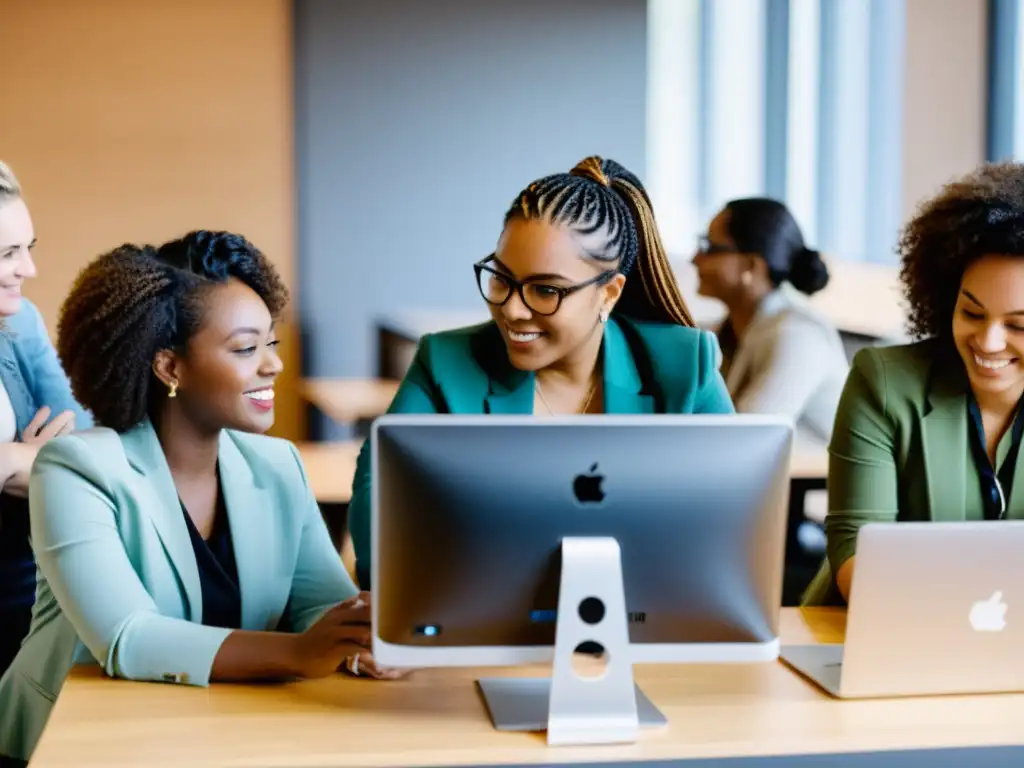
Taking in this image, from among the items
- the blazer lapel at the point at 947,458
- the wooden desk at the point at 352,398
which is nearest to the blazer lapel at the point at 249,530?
the blazer lapel at the point at 947,458

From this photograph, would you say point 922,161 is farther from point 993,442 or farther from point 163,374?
point 163,374

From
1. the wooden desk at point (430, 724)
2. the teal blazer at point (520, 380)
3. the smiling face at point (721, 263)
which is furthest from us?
the smiling face at point (721, 263)

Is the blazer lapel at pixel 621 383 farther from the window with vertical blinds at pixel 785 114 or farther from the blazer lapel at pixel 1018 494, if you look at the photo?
the window with vertical blinds at pixel 785 114

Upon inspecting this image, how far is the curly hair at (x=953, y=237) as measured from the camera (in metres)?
2.14

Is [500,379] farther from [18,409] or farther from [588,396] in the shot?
[18,409]

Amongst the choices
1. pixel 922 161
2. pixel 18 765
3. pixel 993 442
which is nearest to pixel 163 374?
pixel 18 765

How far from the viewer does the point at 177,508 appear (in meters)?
1.86

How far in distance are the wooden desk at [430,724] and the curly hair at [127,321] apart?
39 cm

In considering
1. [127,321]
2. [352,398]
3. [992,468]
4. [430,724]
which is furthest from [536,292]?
[352,398]

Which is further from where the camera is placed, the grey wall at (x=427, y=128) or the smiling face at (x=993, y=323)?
the grey wall at (x=427, y=128)

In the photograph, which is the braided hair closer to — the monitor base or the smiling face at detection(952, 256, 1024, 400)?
the smiling face at detection(952, 256, 1024, 400)

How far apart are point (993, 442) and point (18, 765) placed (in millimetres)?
1581

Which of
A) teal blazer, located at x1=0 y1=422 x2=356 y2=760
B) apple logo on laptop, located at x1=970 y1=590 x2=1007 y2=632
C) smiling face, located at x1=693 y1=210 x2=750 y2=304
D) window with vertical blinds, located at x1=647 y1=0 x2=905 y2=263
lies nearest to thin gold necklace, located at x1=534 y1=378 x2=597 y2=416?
teal blazer, located at x1=0 y1=422 x2=356 y2=760

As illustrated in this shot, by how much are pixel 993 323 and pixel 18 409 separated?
1.82 m
